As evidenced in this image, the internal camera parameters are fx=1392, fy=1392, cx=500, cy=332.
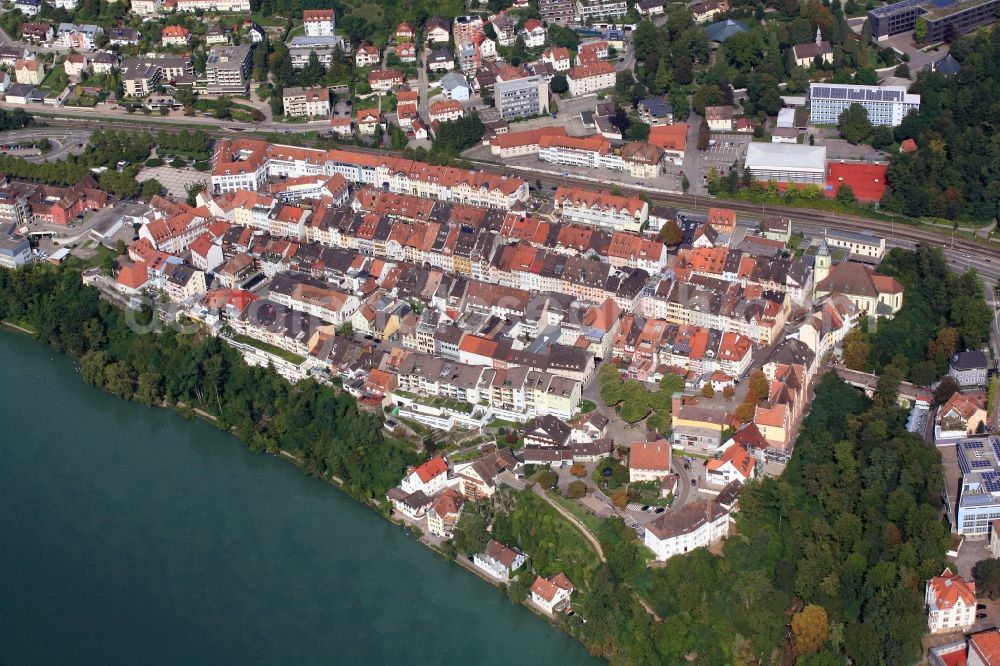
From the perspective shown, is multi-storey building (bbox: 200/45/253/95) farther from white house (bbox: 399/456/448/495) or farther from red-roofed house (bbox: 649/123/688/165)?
white house (bbox: 399/456/448/495)

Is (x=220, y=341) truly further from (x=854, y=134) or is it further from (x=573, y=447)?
(x=854, y=134)

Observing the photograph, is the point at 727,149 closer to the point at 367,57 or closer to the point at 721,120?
the point at 721,120

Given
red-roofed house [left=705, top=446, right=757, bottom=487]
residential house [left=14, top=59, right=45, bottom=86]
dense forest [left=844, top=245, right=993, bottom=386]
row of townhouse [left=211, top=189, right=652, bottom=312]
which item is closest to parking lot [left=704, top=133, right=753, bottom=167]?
row of townhouse [left=211, top=189, right=652, bottom=312]

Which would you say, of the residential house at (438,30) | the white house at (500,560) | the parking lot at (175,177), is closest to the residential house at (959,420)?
the white house at (500,560)

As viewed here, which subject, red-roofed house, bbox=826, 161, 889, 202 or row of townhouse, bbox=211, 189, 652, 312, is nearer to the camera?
row of townhouse, bbox=211, 189, 652, 312

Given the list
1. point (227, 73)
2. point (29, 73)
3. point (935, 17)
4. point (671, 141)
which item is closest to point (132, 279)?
point (227, 73)

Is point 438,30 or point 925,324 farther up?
point 438,30
